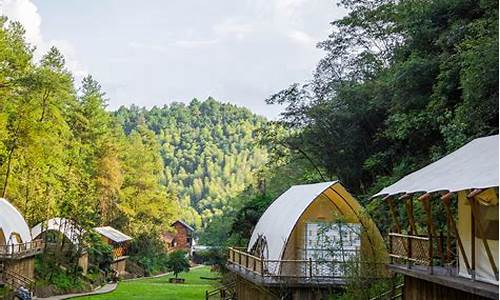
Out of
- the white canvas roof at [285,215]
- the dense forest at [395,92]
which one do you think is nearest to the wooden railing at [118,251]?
the dense forest at [395,92]

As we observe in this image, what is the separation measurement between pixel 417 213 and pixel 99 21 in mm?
10826

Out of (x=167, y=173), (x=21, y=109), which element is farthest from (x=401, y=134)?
(x=167, y=173)

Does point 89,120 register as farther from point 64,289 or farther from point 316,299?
point 316,299

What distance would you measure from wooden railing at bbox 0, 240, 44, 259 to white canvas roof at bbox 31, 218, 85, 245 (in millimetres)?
3696

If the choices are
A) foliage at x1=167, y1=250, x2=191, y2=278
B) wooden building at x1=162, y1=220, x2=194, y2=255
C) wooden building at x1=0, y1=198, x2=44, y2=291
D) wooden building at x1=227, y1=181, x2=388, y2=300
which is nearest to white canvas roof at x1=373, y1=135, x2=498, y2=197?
wooden building at x1=227, y1=181, x2=388, y2=300

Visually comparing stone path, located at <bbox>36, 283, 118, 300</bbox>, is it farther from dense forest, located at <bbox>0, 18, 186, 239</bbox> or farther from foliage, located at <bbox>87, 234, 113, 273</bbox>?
dense forest, located at <bbox>0, 18, 186, 239</bbox>

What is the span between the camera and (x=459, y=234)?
11.5m

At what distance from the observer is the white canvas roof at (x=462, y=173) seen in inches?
367

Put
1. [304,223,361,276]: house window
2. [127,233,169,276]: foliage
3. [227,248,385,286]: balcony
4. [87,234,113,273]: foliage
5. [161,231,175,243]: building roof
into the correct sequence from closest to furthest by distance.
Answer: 1. [227,248,385,286]: balcony
2. [304,223,361,276]: house window
3. [87,234,113,273]: foliage
4. [127,233,169,276]: foliage
5. [161,231,175,243]: building roof

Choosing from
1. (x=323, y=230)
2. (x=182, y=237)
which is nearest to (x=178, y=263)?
(x=182, y=237)

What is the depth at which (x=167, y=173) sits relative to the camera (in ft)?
399

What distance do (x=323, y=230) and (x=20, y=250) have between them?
17289mm

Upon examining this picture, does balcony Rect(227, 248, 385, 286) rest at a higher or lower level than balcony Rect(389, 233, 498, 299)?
lower

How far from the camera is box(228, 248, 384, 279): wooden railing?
17.3 metres
